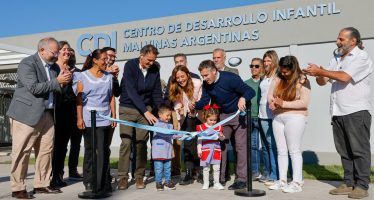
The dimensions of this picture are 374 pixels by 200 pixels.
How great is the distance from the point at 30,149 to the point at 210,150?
239 centimetres

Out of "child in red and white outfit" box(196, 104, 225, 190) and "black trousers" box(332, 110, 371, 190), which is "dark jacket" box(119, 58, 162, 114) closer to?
"child in red and white outfit" box(196, 104, 225, 190)

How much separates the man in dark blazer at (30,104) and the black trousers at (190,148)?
2.13 m

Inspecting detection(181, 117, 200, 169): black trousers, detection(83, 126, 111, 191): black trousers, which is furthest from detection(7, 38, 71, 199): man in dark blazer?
detection(181, 117, 200, 169): black trousers

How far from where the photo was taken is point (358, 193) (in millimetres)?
5184

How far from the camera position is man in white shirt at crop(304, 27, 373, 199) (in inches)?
210

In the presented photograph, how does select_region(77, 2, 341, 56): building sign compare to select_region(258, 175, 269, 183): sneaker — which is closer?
select_region(258, 175, 269, 183): sneaker

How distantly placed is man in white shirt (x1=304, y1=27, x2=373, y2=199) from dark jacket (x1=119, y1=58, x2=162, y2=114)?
2.27 metres

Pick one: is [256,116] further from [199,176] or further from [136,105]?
[136,105]

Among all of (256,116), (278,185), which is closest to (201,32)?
(256,116)

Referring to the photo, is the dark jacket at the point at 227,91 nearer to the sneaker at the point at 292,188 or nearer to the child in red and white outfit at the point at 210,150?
the child in red and white outfit at the point at 210,150

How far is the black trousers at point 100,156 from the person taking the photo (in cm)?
557

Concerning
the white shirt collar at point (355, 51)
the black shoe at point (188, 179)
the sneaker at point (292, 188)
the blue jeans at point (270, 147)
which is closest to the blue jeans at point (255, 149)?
the blue jeans at point (270, 147)

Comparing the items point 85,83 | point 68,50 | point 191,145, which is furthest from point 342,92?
point 68,50

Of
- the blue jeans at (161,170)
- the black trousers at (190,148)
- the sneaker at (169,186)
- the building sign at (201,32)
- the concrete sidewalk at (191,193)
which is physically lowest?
the concrete sidewalk at (191,193)
